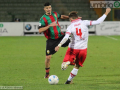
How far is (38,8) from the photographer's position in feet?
105

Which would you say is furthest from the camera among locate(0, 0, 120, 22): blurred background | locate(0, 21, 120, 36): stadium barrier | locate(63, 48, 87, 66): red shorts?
locate(0, 0, 120, 22): blurred background

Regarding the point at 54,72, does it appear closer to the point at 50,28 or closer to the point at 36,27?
the point at 50,28

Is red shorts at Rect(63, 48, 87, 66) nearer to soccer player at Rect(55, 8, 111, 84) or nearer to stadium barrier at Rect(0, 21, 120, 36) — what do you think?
soccer player at Rect(55, 8, 111, 84)

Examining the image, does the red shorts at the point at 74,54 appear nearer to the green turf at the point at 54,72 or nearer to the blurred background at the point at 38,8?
the green turf at the point at 54,72

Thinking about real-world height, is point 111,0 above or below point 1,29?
above

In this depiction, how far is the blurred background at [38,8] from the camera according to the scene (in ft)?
99.6

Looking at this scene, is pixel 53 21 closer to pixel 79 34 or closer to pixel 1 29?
pixel 79 34

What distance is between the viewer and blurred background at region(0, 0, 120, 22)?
30.3m

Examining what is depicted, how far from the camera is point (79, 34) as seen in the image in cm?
692

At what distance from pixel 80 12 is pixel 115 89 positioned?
84.2 feet

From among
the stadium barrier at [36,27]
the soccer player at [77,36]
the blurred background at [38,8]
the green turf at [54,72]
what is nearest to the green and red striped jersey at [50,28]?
the green turf at [54,72]

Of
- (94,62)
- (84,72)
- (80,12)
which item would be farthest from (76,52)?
(80,12)

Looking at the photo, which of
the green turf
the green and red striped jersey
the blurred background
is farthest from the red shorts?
the blurred background

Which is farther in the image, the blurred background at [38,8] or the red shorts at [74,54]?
the blurred background at [38,8]
